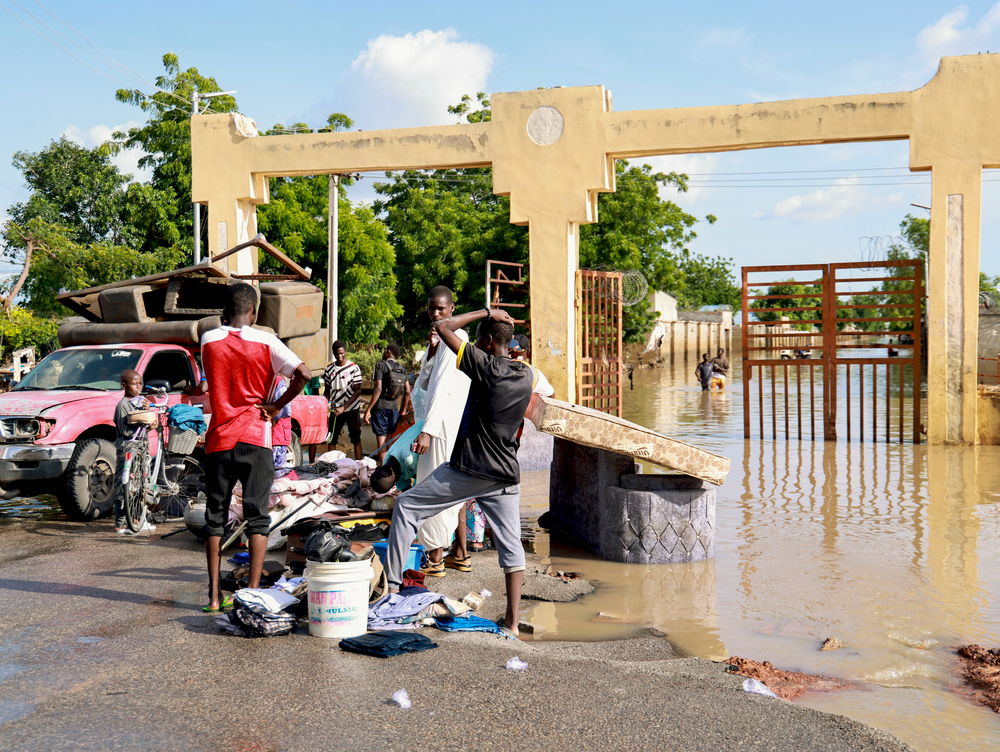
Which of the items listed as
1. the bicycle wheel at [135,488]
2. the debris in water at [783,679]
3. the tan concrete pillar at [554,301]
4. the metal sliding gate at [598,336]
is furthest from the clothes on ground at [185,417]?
the metal sliding gate at [598,336]

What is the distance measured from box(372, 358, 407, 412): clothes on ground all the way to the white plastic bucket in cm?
704

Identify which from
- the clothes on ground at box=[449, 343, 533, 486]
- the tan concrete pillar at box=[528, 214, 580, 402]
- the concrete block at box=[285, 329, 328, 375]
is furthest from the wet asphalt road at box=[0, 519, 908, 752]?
the tan concrete pillar at box=[528, 214, 580, 402]

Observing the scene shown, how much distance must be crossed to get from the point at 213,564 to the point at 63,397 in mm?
5086

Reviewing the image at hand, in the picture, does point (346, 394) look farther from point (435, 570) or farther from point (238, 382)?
point (238, 382)

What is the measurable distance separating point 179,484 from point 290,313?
13.2ft

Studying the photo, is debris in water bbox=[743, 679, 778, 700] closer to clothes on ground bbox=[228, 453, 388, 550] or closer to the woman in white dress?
the woman in white dress

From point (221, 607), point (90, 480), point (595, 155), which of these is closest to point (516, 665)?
point (221, 607)

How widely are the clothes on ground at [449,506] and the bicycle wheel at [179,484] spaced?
14.1 feet

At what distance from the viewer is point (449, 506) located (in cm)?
622

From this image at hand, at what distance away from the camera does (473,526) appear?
8633 millimetres

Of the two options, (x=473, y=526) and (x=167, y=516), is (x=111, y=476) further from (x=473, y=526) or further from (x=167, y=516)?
(x=473, y=526)

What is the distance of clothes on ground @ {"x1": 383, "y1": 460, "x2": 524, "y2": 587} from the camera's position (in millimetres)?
6141

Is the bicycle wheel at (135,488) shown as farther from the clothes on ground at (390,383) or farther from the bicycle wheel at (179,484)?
the clothes on ground at (390,383)

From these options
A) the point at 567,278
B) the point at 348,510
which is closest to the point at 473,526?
the point at 348,510
